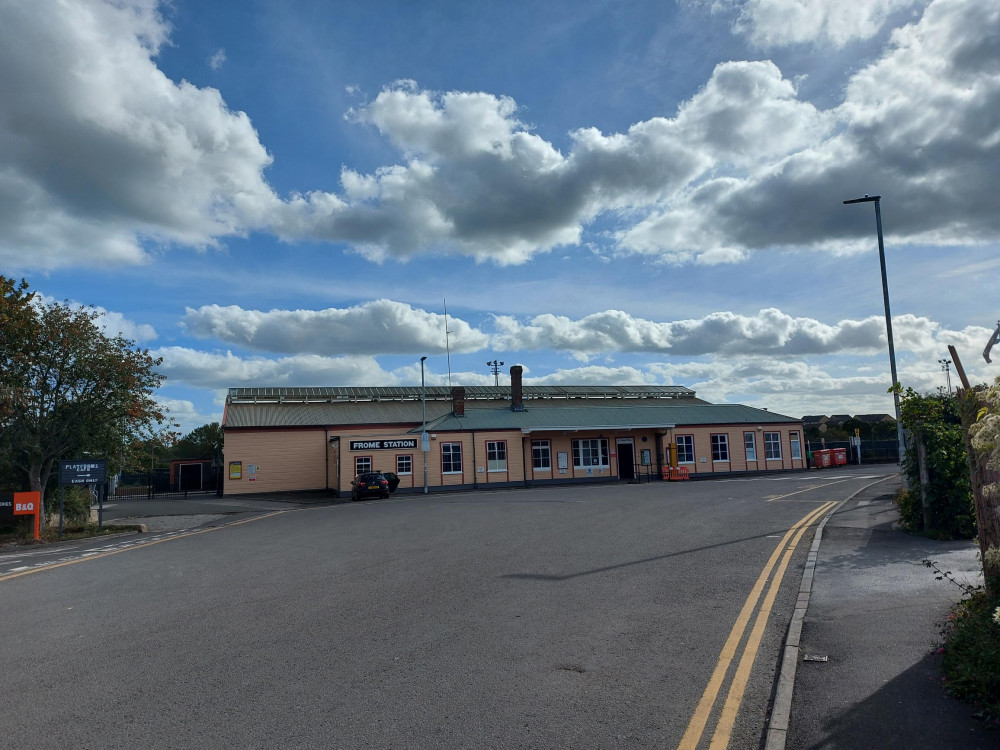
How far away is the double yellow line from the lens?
473cm

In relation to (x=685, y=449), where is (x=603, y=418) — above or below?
above

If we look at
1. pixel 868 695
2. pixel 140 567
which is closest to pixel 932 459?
pixel 868 695

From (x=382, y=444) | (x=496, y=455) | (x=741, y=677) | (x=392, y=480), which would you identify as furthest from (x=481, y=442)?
(x=741, y=677)

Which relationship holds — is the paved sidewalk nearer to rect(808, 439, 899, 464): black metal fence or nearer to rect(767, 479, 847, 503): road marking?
rect(767, 479, 847, 503): road marking

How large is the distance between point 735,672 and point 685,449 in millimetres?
39975

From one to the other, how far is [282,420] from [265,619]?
3778cm

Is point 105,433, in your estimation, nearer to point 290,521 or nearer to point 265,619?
point 290,521

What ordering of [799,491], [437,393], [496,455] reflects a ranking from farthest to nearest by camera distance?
[437,393] → [496,455] → [799,491]

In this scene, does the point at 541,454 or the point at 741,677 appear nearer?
the point at 741,677

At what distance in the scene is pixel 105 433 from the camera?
23.5 metres

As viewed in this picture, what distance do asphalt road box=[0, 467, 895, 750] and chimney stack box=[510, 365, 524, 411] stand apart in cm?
3079

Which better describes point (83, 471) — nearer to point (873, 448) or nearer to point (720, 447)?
point (720, 447)

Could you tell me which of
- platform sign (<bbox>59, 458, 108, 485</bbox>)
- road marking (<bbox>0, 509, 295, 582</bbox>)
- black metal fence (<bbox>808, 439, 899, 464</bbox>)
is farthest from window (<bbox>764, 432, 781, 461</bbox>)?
platform sign (<bbox>59, 458, 108, 485</bbox>)

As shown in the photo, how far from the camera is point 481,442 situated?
40.2 meters
